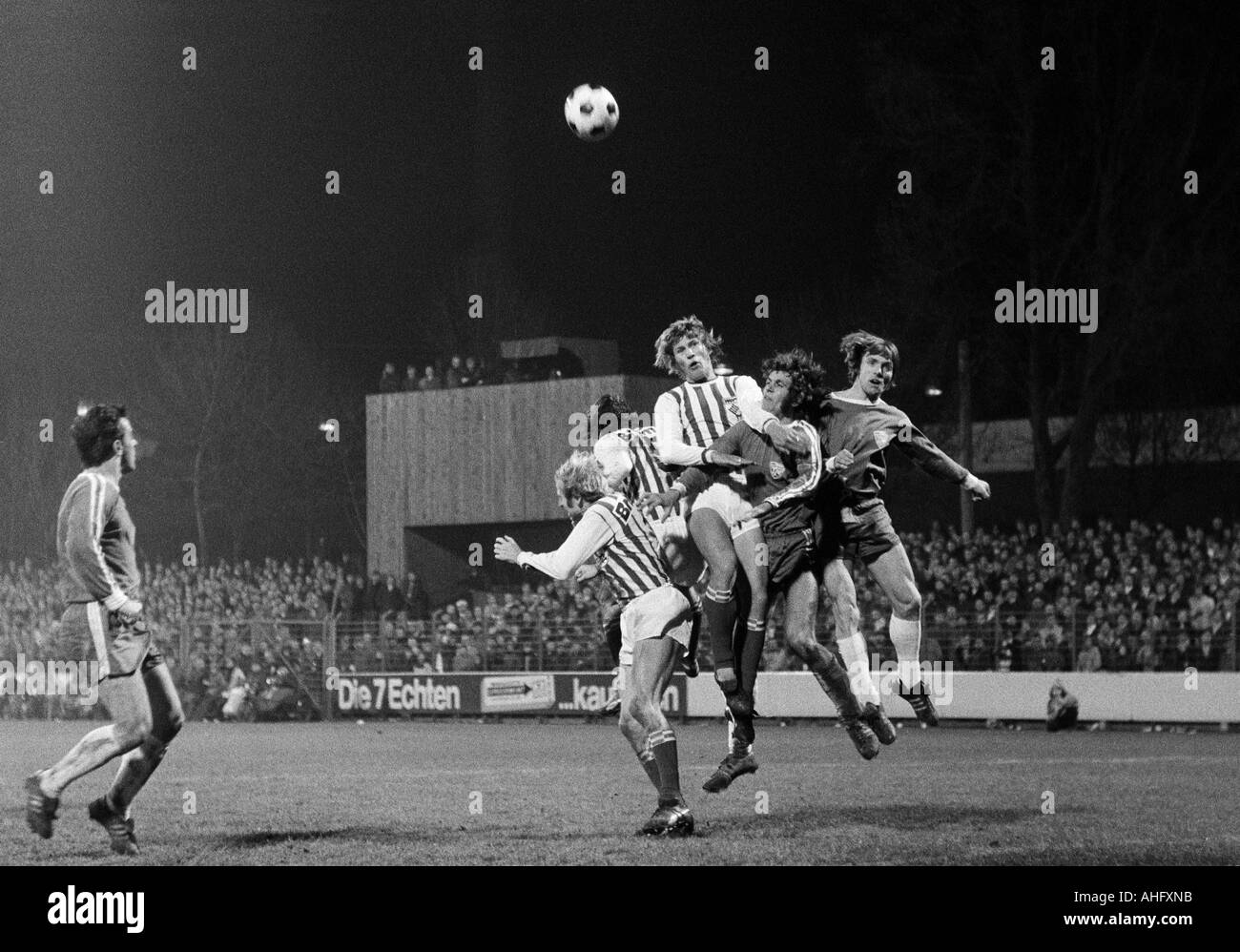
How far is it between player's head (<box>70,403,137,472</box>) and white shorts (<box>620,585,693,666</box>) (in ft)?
10.1

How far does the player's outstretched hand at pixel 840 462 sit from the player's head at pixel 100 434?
4.07 metres

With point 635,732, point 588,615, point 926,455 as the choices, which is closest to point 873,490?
point 926,455

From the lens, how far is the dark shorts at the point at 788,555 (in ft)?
33.6

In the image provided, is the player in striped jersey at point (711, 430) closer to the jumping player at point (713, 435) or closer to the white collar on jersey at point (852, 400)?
the jumping player at point (713, 435)

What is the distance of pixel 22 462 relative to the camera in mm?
44781

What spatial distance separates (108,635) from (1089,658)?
1636 centimetres

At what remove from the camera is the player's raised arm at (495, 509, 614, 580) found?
962 cm

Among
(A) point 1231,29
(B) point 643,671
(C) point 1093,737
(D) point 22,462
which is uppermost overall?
(A) point 1231,29

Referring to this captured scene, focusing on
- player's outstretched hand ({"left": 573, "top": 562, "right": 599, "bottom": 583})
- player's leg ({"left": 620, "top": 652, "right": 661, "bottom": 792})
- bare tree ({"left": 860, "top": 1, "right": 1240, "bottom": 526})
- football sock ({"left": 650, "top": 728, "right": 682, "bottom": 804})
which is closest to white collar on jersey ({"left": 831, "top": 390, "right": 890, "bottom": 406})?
player's outstretched hand ({"left": 573, "top": 562, "right": 599, "bottom": 583})

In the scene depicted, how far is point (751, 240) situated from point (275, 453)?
17.9 metres

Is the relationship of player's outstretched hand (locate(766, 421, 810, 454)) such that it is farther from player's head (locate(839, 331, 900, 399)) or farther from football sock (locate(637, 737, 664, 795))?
football sock (locate(637, 737, 664, 795))
